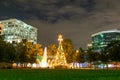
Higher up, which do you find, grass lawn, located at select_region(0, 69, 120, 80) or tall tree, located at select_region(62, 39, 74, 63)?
tall tree, located at select_region(62, 39, 74, 63)

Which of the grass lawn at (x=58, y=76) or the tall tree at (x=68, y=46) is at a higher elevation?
the tall tree at (x=68, y=46)

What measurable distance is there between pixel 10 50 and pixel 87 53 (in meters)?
40.8

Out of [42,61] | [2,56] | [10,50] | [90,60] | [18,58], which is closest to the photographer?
[2,56]

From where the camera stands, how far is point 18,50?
110 metres

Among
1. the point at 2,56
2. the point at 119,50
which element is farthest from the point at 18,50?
the point at 119,50

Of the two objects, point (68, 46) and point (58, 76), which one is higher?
point (68, 46)

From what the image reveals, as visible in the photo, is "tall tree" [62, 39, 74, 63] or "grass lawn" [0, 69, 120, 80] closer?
"grass lawn" [0, 69, 120, 80]

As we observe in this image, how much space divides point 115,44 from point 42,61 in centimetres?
2516

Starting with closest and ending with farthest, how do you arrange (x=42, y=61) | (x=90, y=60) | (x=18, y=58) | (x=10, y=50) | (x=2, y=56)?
(x=2, y=56), (x=10, y=50), (x=18, y=58), (x=42, y=61), (x=90, y=60)

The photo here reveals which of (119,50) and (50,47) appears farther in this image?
(50,47)

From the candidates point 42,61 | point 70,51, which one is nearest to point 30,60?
point 42,61

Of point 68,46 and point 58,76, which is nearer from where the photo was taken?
point 58,76

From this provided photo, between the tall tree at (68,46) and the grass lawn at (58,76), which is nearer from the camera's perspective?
the grass lawn at (58,76)

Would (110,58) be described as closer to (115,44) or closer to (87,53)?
(115,44)
